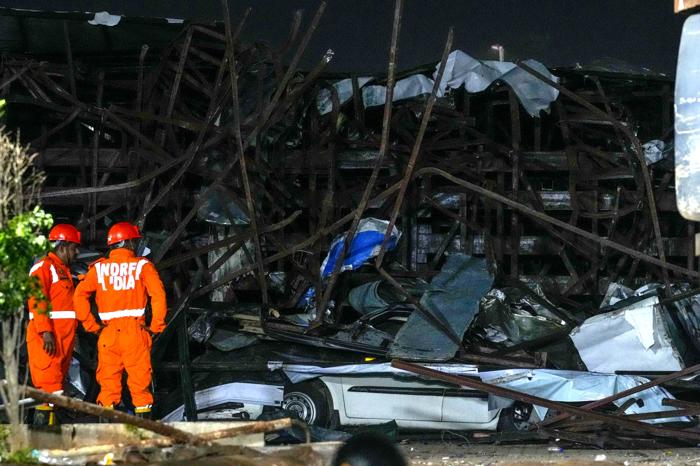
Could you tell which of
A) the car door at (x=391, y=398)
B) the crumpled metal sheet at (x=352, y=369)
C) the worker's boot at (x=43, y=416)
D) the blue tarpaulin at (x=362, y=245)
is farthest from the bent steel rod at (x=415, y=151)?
the worker's boot at (x=43, y=416)

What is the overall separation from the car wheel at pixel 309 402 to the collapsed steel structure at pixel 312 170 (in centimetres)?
80

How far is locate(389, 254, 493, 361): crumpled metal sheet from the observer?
902 centimetres

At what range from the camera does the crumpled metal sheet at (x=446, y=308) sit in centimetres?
902

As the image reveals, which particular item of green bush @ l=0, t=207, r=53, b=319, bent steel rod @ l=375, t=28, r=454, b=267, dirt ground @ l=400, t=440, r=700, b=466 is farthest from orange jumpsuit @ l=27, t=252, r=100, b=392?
dirt ground @ l=400, t=440, r=700, b=466

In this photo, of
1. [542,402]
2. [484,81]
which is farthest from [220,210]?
[542,402]

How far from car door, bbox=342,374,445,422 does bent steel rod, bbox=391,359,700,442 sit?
18.1 inches

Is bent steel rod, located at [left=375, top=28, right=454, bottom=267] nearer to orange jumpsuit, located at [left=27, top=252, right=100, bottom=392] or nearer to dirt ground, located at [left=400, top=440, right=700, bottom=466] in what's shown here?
dirt ground, located at [left=400, top=440, right=700, bottom=466]

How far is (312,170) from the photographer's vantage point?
10.5 m

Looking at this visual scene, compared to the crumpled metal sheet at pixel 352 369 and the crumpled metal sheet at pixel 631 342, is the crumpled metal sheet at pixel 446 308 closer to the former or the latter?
the crumpled metal sheet at pixel 352 369

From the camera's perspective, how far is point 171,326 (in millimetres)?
9289

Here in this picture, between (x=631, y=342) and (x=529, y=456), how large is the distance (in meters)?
1.78

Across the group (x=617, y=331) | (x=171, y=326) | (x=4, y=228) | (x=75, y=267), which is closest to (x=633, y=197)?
(x=617, y=331)

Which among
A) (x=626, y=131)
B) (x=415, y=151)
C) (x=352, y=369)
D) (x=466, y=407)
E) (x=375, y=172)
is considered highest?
(x=626, y=131)

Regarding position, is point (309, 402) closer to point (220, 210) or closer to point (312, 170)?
point (220, 210)
